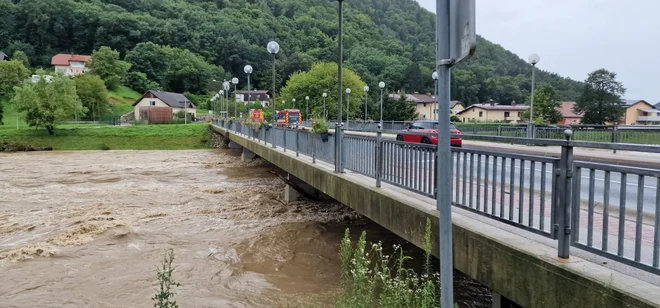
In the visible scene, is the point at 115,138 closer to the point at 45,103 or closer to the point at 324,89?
the point at 45,103

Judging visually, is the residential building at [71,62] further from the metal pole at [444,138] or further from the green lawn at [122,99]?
the metal pole at [444,138]

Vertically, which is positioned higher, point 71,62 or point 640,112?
point 71,62

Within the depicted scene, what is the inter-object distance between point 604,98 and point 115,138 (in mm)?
57934

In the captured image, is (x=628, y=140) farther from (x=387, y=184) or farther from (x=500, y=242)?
(x=500, y=242)

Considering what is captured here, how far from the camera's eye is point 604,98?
58281mm

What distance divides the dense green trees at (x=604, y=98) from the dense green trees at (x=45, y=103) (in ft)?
207

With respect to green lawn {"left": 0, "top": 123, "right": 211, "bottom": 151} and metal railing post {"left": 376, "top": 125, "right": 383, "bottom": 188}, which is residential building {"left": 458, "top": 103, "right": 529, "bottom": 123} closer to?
green lawn {"left": 0, "top": 123, "right": 211, "bottom": 151}

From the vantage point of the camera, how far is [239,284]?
8.29 m

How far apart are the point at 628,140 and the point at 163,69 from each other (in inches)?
5049

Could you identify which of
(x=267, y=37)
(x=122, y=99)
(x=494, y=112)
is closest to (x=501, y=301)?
(x=494, y=112)

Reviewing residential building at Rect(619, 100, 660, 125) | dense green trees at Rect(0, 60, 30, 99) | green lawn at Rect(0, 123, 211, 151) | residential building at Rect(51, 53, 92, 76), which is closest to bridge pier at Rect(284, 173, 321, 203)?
green lawn at Rect(0, 123, 211, 151)

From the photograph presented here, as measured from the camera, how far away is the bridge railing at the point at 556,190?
3.30 meters

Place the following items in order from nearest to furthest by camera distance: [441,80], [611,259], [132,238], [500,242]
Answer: [441,80]
[611,259]
[500,242]
[132,238]

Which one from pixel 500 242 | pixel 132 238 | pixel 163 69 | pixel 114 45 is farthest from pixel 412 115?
pixel 114 45
